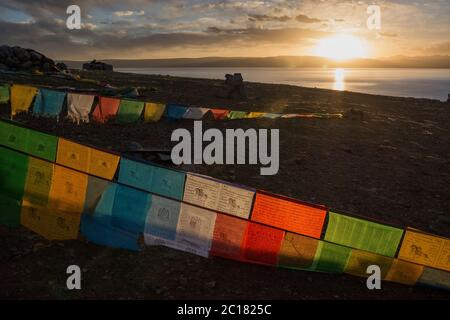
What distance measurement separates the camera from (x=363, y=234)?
8008mm

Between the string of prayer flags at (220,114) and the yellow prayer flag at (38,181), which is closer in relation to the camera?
the yellow prayer flag at (38,181)

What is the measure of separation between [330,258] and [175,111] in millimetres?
14813

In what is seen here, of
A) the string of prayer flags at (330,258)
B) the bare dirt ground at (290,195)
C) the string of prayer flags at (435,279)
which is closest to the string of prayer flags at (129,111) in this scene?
the bare dirt ground at (290,195)

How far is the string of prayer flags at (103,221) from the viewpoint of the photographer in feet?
29.3

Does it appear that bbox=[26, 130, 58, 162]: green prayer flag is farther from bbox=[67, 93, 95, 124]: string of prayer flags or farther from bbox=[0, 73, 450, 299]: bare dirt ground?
bbox=[67, 93, 95, 124]: string of prayer flags

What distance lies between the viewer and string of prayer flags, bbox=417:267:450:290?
7.98 meters

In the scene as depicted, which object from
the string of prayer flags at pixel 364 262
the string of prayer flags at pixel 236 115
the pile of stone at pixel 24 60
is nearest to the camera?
the string of prayer flags at pixel 364 262

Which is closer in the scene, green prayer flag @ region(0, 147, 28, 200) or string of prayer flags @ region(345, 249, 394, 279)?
string of prayer flags @ region(345, 249, 394, 279)

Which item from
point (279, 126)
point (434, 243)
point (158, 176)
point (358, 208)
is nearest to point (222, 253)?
point (158, 176)

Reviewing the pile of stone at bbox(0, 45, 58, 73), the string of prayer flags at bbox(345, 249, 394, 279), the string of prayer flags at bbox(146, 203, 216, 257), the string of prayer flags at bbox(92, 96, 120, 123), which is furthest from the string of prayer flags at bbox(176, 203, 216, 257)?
the pile of stone at bbox(0, 45, 58, 73)

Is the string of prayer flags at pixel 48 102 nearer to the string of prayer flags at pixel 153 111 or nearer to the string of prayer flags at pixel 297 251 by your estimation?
the string of prayer flags at pixel 153 111

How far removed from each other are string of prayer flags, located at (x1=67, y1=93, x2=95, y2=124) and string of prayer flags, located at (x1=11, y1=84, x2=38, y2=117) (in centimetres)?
166

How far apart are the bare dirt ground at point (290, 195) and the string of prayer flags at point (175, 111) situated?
0.45 metres

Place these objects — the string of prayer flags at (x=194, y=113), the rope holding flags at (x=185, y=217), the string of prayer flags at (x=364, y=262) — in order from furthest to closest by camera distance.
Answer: the string of prayer flags at (x=194, y=113), the string of prayer flags at (x=364, y=262), the rope holding flags at (x=185, y=217)
